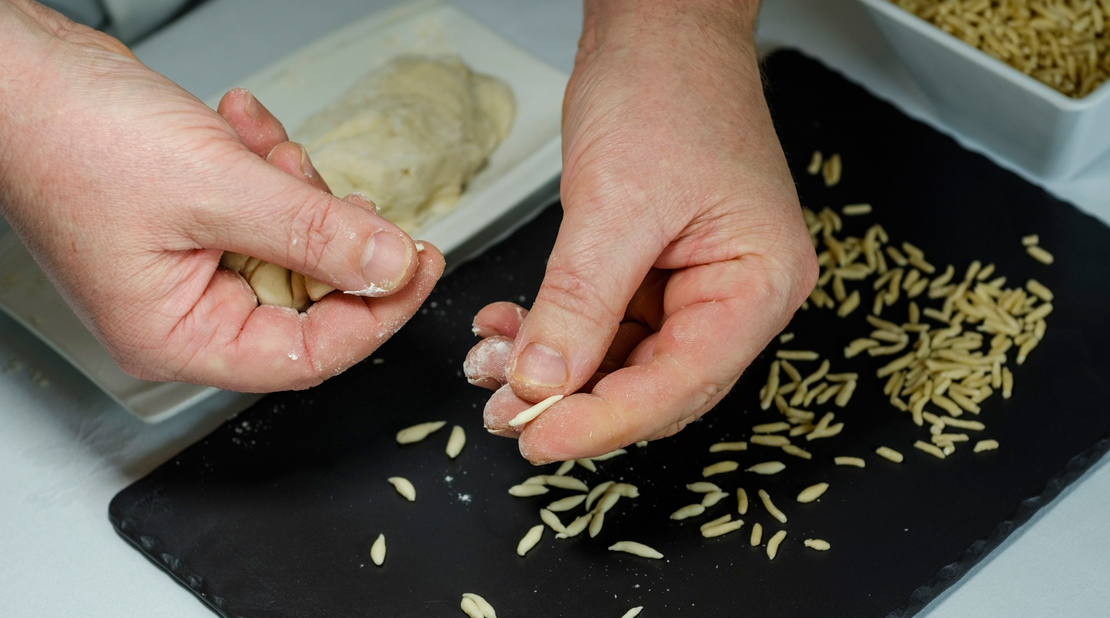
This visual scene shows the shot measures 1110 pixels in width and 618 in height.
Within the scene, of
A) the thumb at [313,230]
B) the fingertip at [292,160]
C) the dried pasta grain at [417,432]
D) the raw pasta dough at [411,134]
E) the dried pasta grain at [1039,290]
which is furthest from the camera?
the raw pasta dough at [411,134]

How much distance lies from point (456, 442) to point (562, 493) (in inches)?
6.0

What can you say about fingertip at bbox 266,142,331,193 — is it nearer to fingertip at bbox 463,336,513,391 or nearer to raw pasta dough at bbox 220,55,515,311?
fingertip at bbox 463,336,513,391

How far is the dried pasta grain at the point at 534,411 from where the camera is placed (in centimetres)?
94

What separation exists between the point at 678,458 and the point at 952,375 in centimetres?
38

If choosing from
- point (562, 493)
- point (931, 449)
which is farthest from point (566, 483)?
point (931, 449)

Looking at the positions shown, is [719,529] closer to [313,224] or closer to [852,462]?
[852,462]

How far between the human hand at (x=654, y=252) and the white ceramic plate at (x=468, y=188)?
0.30 m

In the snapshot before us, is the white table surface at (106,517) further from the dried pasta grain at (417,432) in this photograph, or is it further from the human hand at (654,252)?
the human hand at (654,252)

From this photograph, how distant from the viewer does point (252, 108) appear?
1.08 meters

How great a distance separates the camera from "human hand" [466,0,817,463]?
93cm

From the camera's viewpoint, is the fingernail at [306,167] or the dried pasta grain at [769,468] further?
the dried pasta grain at [769,468]

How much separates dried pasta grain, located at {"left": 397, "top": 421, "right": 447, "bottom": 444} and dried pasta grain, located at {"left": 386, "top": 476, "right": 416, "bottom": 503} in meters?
0.05

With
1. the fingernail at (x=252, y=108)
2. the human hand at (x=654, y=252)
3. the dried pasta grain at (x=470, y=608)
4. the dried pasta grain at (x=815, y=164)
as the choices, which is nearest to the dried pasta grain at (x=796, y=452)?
the human hand at (x=654, y=252)

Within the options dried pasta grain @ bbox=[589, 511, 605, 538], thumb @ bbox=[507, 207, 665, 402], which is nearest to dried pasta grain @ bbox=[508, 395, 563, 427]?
thumb @ bbox=[507, 207, 665, 402]
